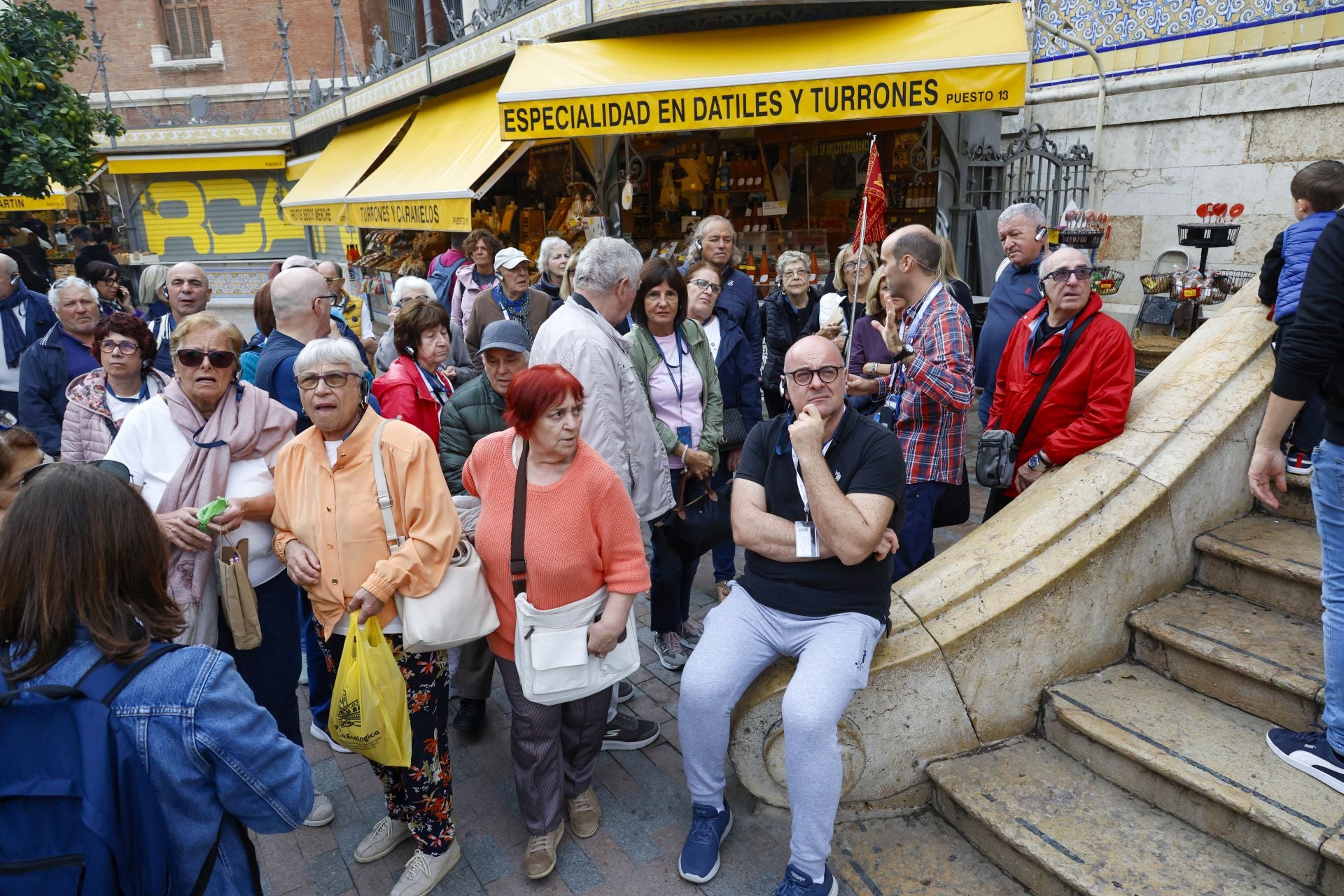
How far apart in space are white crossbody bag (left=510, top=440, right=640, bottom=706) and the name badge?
2.35 ft

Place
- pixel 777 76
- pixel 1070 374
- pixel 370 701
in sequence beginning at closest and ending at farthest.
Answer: pixel 370 701
pixel 1070 374
pixel 777 76

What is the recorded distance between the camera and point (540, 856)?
2.80 m

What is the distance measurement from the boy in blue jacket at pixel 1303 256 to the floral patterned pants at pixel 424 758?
11.0 feet

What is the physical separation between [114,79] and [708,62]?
74.9 ft

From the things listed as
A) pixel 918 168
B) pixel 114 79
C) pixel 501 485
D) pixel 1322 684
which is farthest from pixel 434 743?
pixel 114 79

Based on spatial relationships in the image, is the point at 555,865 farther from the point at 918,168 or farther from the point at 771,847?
the point at 918,168

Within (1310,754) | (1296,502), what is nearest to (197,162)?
(1296,502)

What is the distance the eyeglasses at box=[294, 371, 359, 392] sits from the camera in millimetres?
2621

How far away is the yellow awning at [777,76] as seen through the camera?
6129 millimetres

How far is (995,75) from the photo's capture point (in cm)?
602

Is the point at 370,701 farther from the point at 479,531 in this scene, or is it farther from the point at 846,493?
the point at 846,493

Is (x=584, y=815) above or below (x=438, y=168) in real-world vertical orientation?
below

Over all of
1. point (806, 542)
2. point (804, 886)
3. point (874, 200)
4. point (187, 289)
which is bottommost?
point (804, 886)

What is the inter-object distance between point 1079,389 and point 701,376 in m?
1.69
